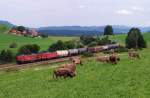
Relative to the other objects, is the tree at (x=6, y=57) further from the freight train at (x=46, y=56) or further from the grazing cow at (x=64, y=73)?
the grazing cow at (x=64, y=73)

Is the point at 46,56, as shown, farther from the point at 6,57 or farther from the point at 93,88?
the point at 93,88

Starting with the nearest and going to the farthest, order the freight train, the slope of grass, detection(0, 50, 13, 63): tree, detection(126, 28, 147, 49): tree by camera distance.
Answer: the slope of grass → the freight train → detection(0, 50, 13, 63): tree → detection(126, 28, 147, 49): tree

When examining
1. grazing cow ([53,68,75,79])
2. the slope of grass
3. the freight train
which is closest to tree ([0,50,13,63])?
the freight train

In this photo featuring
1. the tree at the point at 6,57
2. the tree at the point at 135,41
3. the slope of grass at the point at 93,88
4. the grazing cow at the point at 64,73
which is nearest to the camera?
the slope of grass at the point at 93,88

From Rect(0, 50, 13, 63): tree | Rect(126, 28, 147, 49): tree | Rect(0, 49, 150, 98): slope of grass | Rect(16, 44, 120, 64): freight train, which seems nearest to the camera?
Rect(0, 49, 150, 98): slope of grass

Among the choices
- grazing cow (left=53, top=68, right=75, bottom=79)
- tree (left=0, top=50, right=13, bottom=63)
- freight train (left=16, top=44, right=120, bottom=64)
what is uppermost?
grazing cow (left=53, top=68, right=75, bottom=79)

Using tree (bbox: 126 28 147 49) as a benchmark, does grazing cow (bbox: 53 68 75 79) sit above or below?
above

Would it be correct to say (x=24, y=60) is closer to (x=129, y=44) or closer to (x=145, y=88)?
(x=129, y=44)

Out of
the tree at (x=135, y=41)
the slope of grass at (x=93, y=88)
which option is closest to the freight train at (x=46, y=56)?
the tree at (x=135, y=41)

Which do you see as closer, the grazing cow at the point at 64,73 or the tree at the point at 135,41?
the grazing cow at the point at 64,73

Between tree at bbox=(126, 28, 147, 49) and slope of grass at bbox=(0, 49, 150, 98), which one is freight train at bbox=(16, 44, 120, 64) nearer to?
tree at bbox=(126, 28, 147, 49)

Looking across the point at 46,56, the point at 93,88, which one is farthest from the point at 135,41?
the point at 93,88

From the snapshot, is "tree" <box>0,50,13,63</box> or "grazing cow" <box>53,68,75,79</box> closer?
"grazing cow" <box>53,68,75,79</box>

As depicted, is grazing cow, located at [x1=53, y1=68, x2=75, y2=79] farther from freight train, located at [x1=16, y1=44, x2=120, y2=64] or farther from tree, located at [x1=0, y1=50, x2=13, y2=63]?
tree, located at [x1=0, y1=50, x2=13, y2=63]
